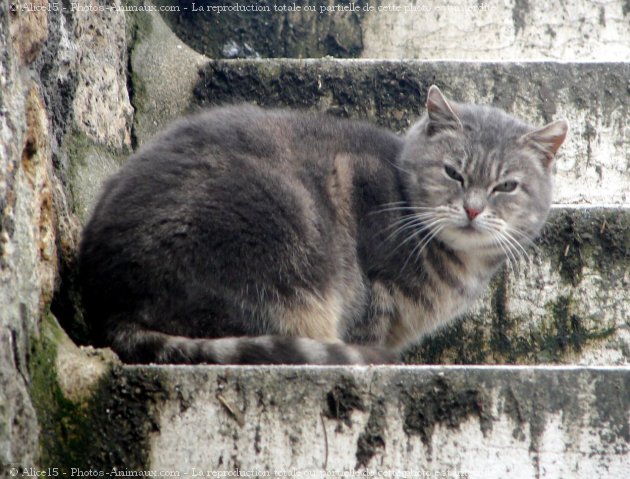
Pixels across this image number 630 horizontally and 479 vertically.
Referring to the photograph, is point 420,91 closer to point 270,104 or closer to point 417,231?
point 270,104

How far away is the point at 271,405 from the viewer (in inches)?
87.1

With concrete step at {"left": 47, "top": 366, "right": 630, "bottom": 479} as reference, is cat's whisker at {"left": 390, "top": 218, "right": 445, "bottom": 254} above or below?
above

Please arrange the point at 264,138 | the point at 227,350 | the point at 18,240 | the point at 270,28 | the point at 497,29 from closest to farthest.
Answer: the point at 18,240
the point at 227,350
the point at 264,138
the point at 270,28
the point at 497,29

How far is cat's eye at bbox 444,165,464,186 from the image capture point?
3.43m

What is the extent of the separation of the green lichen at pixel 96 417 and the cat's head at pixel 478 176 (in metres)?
1.45

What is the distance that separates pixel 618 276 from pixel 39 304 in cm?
216

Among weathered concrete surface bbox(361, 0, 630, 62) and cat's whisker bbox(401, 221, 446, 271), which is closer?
cat's whisker bbox(401, 221, 446, 271)

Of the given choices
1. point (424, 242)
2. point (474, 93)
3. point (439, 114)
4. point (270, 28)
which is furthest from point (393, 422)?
point (270, 28)

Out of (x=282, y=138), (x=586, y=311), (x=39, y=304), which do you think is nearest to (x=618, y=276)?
(x=586, y=311)

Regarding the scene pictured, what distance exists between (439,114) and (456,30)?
1.78 m

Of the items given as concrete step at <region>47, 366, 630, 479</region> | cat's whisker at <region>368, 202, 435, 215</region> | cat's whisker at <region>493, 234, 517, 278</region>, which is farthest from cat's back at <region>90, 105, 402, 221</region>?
concrete step at <region>47, 366, 630, 479</region>

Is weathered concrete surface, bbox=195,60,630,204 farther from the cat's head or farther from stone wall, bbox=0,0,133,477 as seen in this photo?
stone wall, bbox=0,0,133,477

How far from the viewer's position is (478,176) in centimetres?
340

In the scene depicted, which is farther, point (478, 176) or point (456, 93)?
point (456, 93)
